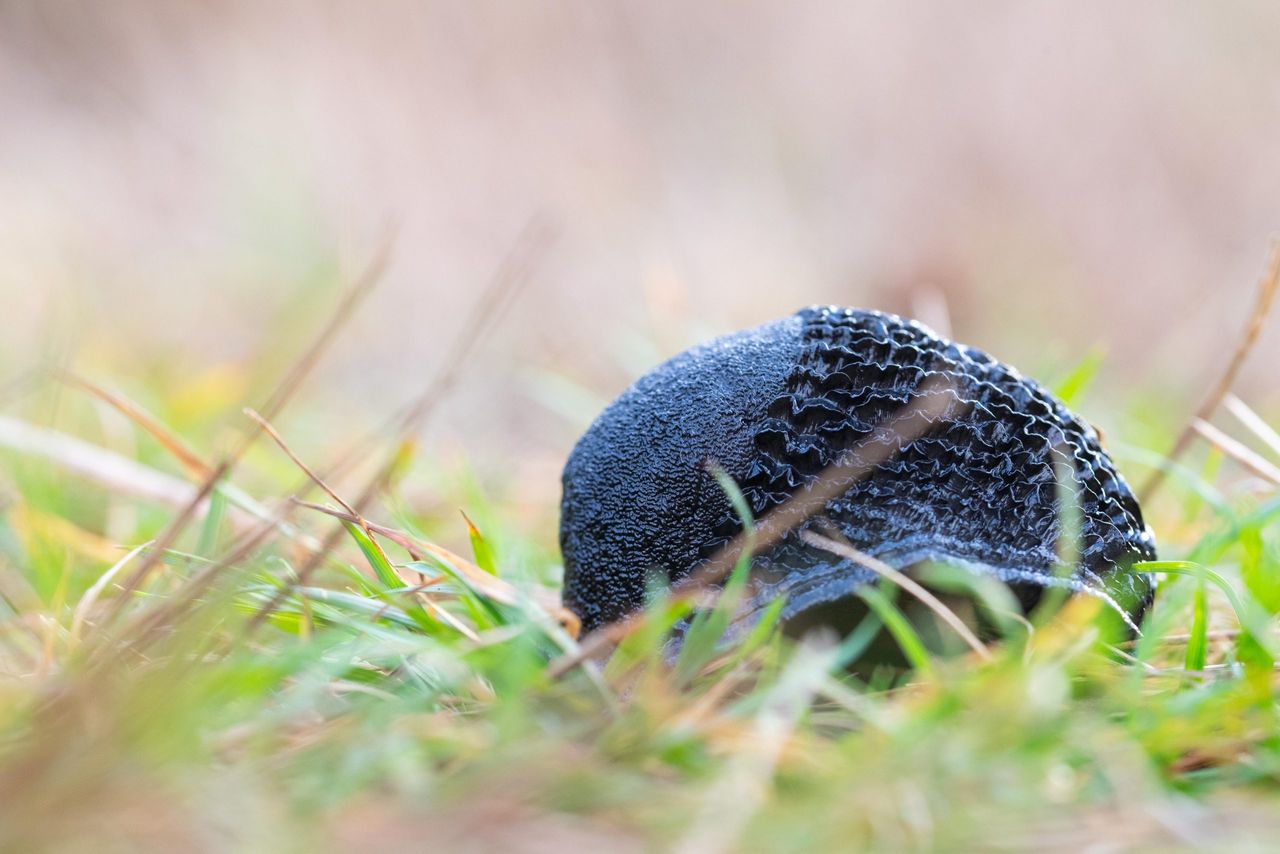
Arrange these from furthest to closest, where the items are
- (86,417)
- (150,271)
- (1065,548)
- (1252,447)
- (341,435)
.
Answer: (150,271) → (1252,447) → (341,435) → (86,417) → (1065,548)

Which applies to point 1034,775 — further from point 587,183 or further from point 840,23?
point 840,23

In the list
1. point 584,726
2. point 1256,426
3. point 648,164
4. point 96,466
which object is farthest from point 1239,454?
point 648,164

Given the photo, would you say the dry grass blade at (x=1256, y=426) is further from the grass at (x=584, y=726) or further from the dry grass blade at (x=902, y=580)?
the dry grass blade at (x=902, y=580)

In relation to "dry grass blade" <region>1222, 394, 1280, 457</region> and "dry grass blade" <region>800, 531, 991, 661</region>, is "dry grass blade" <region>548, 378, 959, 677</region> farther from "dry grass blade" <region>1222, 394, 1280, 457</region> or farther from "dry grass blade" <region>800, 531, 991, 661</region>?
"dry grass blade" <region>1222, 394, 1280, 457</region>

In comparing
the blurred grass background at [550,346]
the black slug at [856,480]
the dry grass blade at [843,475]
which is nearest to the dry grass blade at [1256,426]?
the blurred grass background at [550,346]

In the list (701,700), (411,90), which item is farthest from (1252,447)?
(411,90)

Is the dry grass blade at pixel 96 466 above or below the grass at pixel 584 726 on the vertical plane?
below
